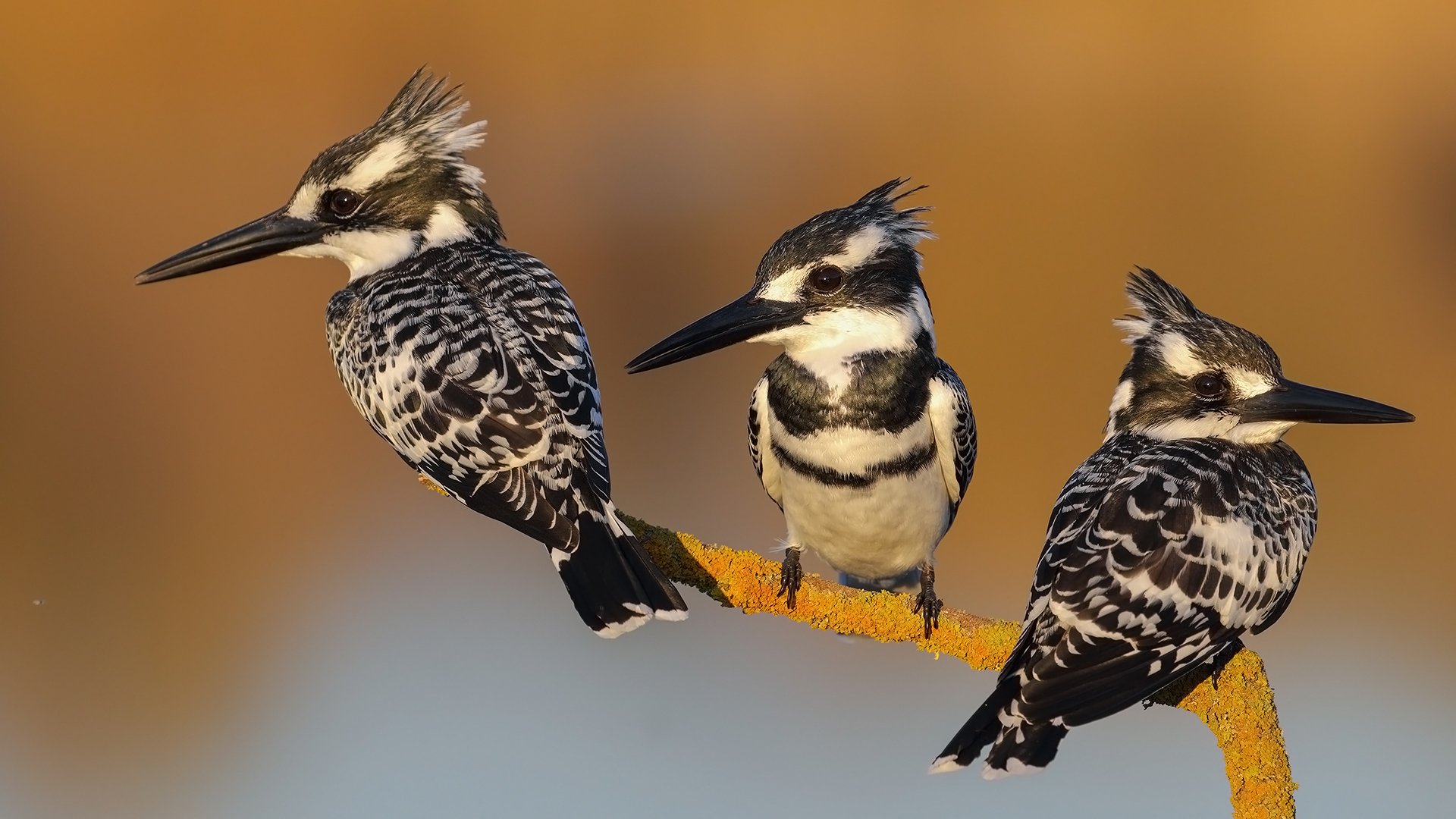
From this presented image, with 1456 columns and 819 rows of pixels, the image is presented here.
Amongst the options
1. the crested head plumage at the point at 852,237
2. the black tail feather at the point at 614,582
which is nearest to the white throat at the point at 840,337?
the crested head plumage at the point at 852,237

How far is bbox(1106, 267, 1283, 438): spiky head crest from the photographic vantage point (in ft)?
11.3

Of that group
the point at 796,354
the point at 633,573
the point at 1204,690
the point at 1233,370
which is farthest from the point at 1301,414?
the point at 633,573

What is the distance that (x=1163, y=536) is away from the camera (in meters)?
2.98

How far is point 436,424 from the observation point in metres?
3.29

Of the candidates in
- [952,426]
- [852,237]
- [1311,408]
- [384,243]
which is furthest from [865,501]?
[384,243]

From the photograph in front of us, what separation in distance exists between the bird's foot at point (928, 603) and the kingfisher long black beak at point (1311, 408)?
0.91m

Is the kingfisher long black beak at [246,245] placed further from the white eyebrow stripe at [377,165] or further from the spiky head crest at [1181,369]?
the spiky head crest at [1181,369]

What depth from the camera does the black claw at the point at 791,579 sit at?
301cm

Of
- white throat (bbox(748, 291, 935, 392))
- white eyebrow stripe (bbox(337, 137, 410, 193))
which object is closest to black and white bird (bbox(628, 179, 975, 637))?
white throat (bbox(748, 291, 935, 392))

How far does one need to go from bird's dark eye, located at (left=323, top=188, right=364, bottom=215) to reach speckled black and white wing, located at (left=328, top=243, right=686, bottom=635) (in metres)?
0.24

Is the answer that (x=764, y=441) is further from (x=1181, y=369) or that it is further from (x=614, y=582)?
(x=1181, y=369)

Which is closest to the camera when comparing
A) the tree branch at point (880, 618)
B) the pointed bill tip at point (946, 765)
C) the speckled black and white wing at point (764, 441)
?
the pointed bill tip at point (946, 765)

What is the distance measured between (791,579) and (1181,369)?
1255mm

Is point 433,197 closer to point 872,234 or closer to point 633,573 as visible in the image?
point 872,234
